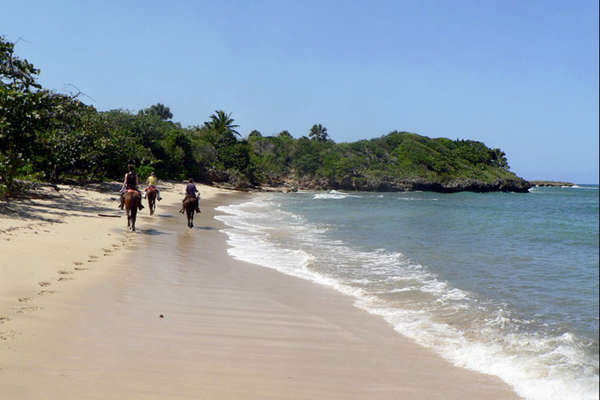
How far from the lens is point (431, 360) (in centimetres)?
480

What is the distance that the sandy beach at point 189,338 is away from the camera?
380 centimetres

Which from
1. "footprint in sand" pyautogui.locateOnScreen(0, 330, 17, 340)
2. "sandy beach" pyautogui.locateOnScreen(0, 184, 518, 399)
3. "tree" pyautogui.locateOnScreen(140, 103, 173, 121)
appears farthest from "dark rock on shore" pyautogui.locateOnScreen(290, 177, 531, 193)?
"footprint in sand" pyautogui.locateOnScreen(0, 330, 17, 340)

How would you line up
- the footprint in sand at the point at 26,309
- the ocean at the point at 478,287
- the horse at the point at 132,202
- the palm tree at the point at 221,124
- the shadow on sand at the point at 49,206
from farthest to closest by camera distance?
the palm tree at the point at 221,124, the horse at the point at 132,202, the shadow on sand at the point at 49,206, the footprint in sand at the point at 26,309, the ocean at the point at 478,287

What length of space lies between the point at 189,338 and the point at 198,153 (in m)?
51.8

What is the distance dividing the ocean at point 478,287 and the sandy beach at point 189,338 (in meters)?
0.44

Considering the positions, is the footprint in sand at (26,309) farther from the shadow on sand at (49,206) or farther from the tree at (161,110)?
the tree at (161,110)

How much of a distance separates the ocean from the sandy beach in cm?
44

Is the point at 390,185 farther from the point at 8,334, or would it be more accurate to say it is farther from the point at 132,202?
the point at 8,334

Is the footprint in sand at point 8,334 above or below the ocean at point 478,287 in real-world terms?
above

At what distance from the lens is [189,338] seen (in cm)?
493

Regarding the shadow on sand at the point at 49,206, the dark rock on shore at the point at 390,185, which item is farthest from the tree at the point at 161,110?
the shadow on sand at the point at 49,206

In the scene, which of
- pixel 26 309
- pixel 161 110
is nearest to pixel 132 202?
pixel 26 309

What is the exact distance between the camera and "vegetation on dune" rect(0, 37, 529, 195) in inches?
592

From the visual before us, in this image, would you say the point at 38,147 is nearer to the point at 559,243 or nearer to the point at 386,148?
the point at 559,243
